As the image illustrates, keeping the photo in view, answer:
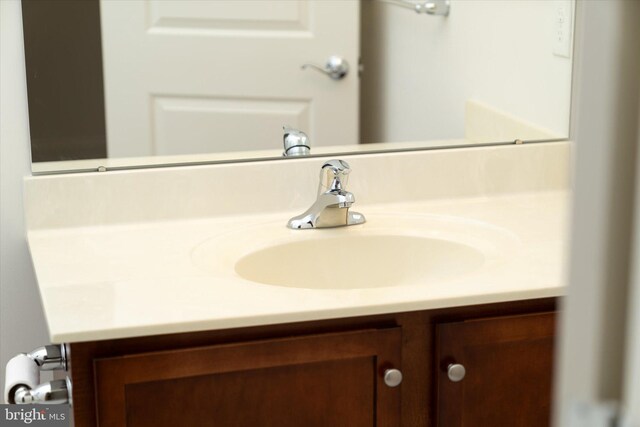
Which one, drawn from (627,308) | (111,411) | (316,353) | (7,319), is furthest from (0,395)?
(627,308)

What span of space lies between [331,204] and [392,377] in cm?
36

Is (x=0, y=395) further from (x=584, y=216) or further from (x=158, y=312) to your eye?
(x=584, y=216)

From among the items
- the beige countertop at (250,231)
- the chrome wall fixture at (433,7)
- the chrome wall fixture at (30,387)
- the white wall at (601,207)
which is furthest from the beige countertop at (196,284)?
the white wall at (601,207)

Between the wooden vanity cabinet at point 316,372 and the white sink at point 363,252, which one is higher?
Result: the white sink at point 363,252

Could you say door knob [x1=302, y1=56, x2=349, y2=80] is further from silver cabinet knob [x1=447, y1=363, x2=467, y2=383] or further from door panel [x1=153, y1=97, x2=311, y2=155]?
silver cabinet knob [x1=447, y1=363, x2=467, y2=383]

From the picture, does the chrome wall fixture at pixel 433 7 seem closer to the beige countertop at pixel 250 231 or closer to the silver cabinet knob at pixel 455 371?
the beige countertop at pixel 250 231

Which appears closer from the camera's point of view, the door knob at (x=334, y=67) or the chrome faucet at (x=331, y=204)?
the chrome faucet at (x=331, y=204)

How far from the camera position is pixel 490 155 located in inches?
70.3

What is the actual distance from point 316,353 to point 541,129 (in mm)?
821

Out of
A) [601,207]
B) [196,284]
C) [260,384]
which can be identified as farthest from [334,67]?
[601,207]

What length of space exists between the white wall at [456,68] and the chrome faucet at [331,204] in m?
0.21

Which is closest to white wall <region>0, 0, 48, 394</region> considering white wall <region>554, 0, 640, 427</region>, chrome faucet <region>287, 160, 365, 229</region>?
chrome faucet <region>287, 160, 365, 229</region>

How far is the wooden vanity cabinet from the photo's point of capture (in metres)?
1.18

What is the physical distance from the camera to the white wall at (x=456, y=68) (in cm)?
171
